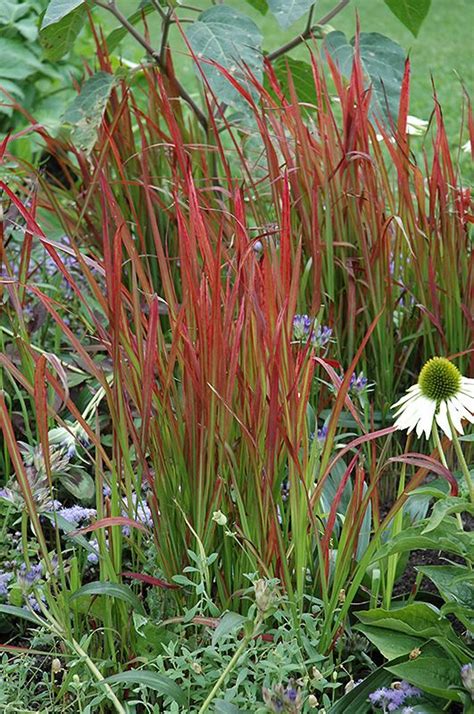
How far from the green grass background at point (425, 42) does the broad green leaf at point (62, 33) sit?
11.5 ft

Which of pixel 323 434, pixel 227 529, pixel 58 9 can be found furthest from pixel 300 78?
pixel 227 529

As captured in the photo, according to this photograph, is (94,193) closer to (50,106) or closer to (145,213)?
(145,213)

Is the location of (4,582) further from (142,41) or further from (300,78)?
(300,78)

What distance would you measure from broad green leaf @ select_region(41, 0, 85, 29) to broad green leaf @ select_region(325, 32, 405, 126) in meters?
0.62

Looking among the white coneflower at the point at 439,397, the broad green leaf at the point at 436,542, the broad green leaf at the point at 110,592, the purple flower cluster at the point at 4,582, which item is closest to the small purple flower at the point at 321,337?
the white coneflower at the point at 439,397

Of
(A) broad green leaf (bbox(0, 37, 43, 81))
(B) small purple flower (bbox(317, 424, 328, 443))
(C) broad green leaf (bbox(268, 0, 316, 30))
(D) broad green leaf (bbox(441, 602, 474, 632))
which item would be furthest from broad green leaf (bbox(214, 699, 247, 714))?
(A) broad green leaf (bbox(0, 37, 43, 81))

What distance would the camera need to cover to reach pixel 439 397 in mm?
1415

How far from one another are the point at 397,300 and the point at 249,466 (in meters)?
0.72

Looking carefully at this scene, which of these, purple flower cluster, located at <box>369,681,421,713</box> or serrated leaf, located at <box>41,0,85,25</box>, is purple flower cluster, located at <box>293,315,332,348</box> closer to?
purple flower cluster, located at <box>369,681,421,713</box>

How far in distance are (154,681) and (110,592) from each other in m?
0.15

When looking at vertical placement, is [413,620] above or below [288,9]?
below

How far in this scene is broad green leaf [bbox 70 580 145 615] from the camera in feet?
4.50

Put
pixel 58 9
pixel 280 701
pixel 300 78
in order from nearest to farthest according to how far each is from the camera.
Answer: pixel 280 701 → pixel 58 9 → pixel 300 78

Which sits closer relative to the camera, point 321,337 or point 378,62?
point 321,337
